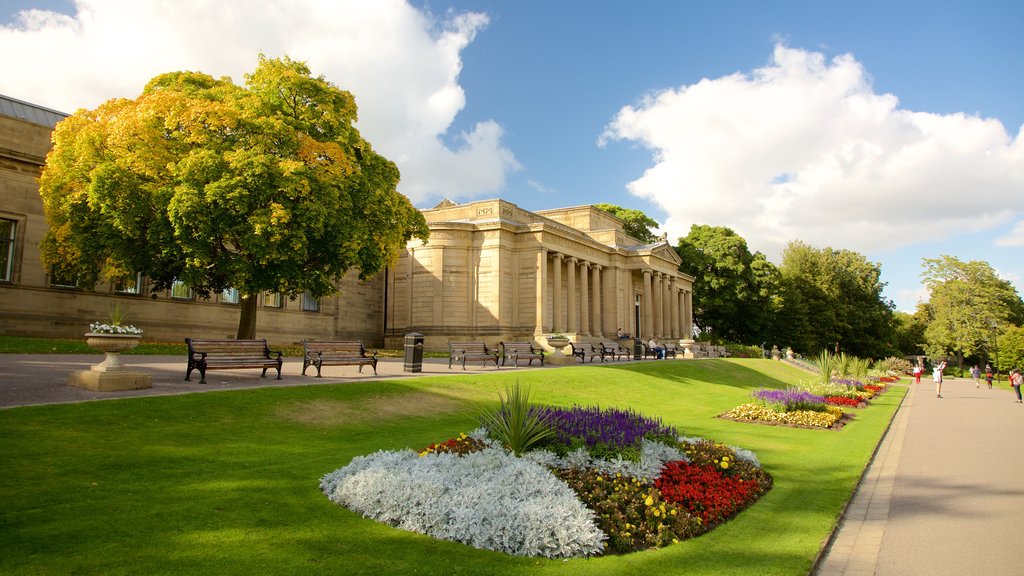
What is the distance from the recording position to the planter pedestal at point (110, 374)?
473 inches

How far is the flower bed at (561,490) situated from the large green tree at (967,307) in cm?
7951

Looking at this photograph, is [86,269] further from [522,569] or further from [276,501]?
[522,569]

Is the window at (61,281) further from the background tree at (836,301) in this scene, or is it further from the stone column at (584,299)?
the background tree at (836,301)

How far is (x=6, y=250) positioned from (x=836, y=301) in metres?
76.0

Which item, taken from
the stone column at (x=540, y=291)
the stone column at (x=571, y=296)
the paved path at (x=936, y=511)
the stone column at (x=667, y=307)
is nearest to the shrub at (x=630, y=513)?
the paved path at (x=936, y=511)

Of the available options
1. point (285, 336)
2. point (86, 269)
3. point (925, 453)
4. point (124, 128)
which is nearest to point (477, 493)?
point (925, 453)

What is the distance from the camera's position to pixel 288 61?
75.9ft

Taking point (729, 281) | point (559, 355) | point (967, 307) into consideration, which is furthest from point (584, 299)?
point (967, 307)

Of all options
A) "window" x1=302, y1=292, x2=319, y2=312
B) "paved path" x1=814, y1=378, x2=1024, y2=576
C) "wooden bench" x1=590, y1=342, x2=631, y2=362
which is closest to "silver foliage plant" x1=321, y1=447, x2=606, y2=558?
"paved path" x1=814, y1=378, x2=1024, y2=576

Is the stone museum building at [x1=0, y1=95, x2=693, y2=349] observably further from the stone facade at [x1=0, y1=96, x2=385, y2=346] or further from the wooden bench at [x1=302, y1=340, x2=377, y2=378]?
the wooden bench at [x1=302, y1=340, x2=377, y2=378]

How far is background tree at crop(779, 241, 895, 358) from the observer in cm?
6700

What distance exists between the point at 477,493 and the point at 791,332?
6765 centimetres

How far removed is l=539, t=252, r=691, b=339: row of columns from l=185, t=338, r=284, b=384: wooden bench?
2372cm

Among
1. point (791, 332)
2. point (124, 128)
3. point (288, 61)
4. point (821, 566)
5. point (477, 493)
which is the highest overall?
point (288, 61)
